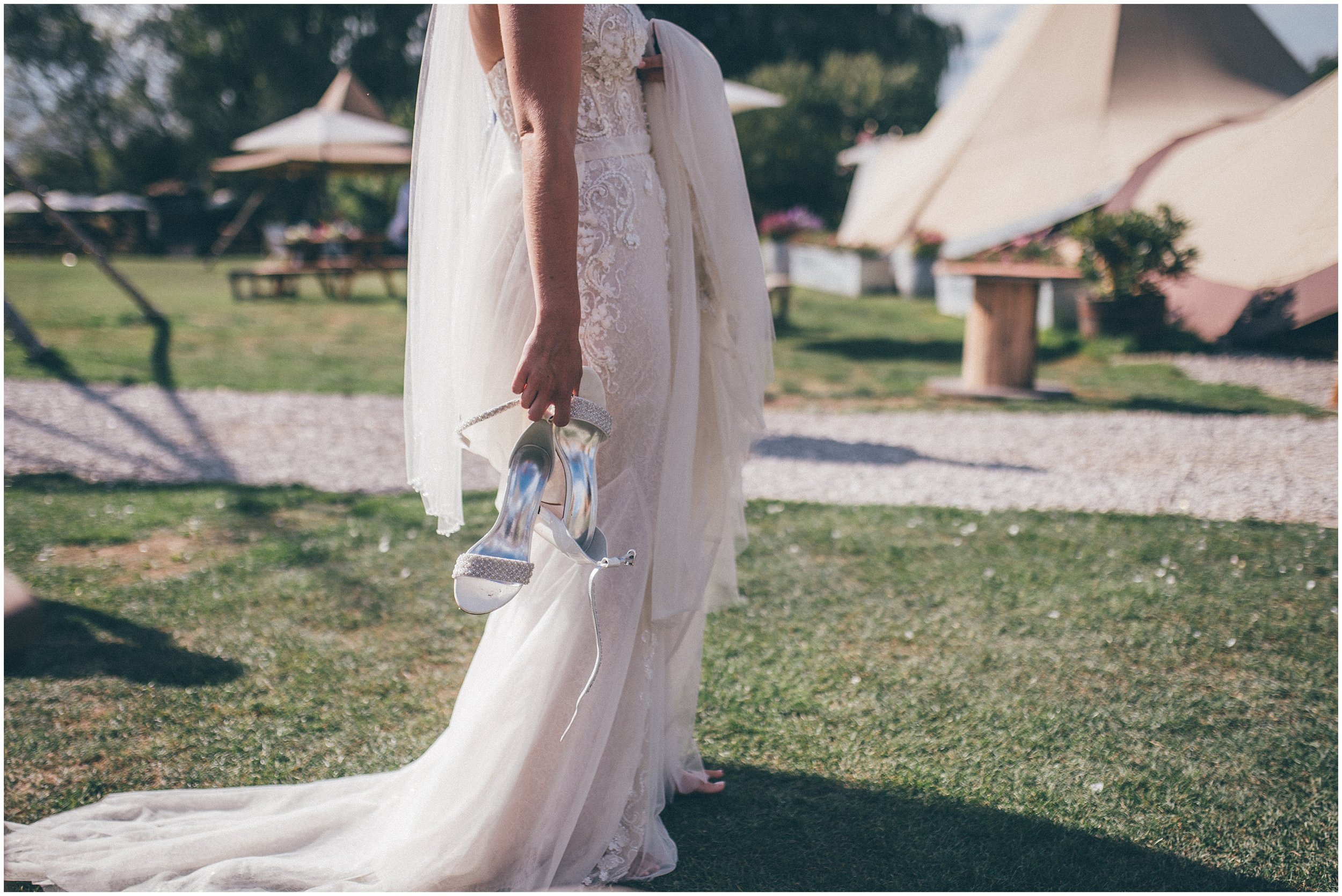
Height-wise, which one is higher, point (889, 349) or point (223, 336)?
point (223, 336)

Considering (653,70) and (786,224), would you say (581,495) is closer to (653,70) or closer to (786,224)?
(653,70)

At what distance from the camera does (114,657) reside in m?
3.10

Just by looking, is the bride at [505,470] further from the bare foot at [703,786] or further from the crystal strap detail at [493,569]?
the crystal strap detail at [493,569]

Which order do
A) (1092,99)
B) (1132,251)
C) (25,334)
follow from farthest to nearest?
(1092,99) < (1132,251) < (25,334)

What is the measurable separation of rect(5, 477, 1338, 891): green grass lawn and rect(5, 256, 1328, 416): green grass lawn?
3491 millimetres

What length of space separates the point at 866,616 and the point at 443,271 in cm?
211

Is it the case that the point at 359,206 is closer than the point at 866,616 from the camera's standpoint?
No

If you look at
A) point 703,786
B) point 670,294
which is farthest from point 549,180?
point 703,786

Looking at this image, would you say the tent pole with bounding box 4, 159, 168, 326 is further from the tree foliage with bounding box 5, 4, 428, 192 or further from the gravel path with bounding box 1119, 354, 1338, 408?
the tree foliage with bounding box 5, 4, 428, 192

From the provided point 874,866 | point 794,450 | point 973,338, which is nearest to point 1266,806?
point 874,866

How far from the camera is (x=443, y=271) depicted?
7.23ft

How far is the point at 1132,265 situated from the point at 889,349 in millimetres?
2543

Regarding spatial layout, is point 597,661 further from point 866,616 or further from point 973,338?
point 973,338

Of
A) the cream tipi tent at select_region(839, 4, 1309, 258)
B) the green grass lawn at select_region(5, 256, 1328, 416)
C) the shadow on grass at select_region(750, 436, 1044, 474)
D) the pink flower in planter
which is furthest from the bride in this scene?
the pink flower in planter
